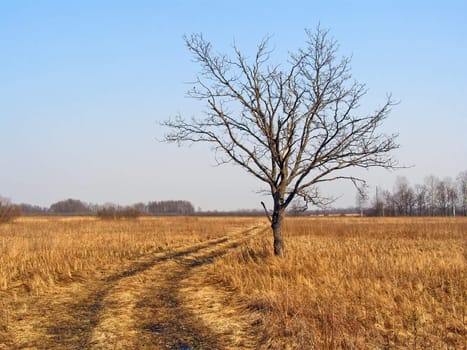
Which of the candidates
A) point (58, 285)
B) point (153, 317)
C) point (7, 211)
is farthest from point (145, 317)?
point (7, 211)

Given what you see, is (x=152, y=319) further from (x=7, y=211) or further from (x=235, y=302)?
(x=7, y=211)

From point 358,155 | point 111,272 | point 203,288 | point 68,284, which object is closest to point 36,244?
point 111,272

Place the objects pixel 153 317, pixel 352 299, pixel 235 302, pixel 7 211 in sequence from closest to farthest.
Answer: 1. pixel 153 317
2. pixel 352 299
3. pixel 235 302
4. pixel 7 211

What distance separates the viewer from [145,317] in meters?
7.94

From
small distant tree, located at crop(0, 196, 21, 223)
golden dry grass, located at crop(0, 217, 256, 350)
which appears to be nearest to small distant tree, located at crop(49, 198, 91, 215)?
small distant tree, located at crop(0, 196, 21, 223)

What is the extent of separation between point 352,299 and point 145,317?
4.04 metres

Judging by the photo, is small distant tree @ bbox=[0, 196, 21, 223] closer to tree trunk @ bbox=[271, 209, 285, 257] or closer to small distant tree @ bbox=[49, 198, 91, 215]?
tree trunk @ bbox=[271, 209, 285, 257]

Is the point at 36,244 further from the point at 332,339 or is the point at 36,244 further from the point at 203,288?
the point at 332,339

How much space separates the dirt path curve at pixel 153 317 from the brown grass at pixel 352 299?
0.53 m

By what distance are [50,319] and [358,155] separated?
29.8 feet

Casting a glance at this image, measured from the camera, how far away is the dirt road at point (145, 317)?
6.43 m

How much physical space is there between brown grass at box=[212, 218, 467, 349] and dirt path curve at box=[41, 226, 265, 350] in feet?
1.73

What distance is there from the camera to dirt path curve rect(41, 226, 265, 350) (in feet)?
21.1

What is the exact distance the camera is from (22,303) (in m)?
9.04
